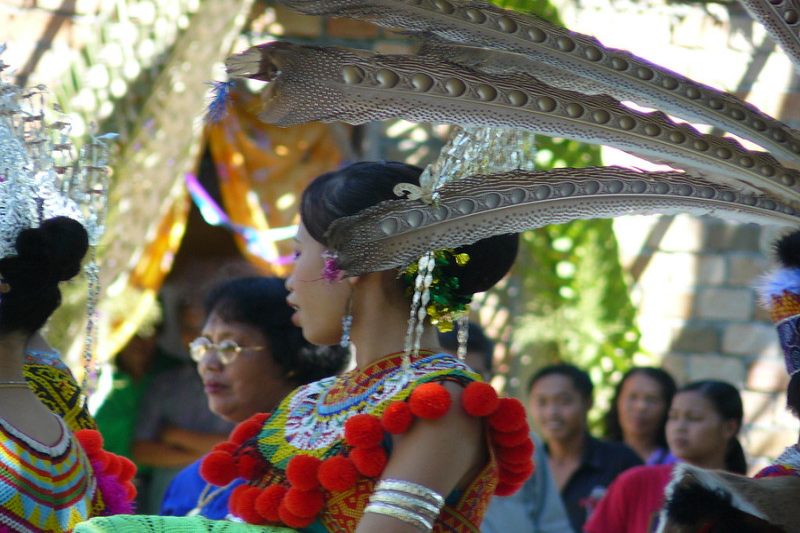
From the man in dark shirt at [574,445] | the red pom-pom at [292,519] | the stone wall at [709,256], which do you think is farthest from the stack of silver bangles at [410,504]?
the stone wall at [709,256]

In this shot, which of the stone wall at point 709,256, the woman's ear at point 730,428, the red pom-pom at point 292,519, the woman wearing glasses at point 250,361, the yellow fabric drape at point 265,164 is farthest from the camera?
the stone wall at point 709,256

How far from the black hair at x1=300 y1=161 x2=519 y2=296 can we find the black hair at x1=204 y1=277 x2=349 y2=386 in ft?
3.84

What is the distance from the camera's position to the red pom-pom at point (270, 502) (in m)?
2.31

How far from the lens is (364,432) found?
7.14 feet

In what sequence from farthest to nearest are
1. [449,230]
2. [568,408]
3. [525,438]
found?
[568,408] < [525,438] < [449,230]

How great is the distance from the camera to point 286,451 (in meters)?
2.43

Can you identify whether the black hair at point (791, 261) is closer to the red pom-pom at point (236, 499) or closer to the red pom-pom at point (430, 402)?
the red pom-pom at point (430, 402)

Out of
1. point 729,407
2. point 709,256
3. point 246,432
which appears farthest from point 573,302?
point 246,432

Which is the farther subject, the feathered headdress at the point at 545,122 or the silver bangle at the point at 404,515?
the silver bangle at the point at 404,515

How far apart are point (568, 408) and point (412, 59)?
11.5 ft

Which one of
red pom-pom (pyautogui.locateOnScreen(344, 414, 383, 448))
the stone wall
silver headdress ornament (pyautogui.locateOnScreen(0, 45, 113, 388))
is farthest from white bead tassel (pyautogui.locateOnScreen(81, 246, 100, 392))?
the stone wall

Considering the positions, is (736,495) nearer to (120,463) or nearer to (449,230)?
(449,230)

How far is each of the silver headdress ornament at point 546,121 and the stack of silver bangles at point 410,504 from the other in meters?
0.38

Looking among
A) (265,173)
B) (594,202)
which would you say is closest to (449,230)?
(594,202)
